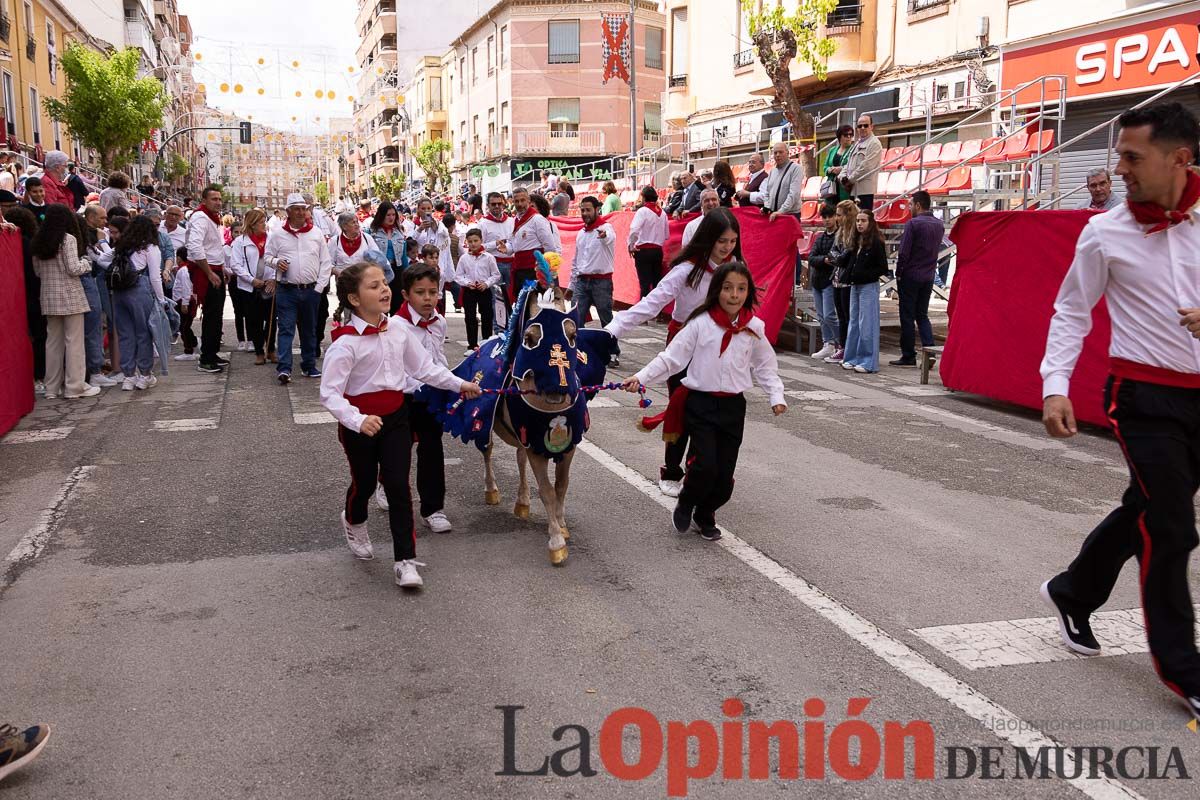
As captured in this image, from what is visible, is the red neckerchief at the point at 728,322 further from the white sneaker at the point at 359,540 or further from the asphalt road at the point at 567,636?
the white sneaker at the point at 359,540

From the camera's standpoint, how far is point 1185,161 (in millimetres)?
3672

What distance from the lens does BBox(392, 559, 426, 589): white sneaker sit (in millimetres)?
4977

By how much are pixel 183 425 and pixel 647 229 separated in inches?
255


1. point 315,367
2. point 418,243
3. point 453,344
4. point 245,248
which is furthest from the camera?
point 418,243

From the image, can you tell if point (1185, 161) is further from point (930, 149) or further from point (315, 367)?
point (930, 149)

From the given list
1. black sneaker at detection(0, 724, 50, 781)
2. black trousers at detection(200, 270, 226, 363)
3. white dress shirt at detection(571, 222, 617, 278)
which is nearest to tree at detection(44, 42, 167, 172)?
black trousers at detection(200, 270, 226, 363)

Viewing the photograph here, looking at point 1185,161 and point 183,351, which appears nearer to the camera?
point 1185,161

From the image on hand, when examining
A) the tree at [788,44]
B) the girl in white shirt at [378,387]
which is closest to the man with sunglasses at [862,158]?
the tree at [788,44]

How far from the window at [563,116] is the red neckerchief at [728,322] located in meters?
52.4

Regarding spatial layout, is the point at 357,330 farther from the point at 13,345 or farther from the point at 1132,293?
the point at 13,345

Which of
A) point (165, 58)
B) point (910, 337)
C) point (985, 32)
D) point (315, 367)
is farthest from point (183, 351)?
point (165, 58)

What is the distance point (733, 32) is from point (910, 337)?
19126 mm

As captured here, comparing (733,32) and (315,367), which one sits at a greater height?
(733,32)

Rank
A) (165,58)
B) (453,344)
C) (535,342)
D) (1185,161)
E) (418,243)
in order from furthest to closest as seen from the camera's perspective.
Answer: (165,58) → (418,243) → (453,344) → (535,342) → (1185,161)
